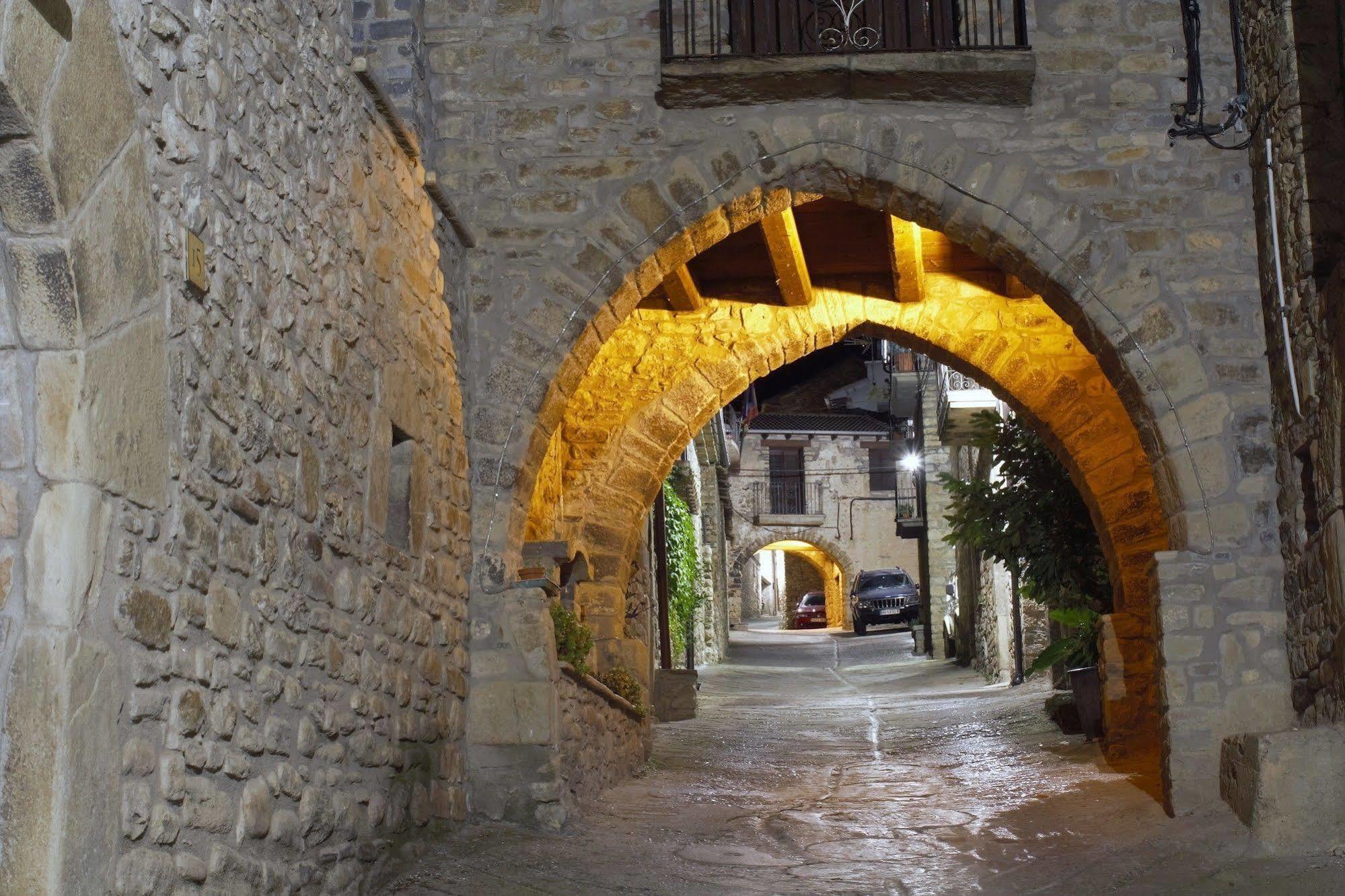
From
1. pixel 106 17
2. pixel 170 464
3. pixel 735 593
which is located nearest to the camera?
pixel 106 17

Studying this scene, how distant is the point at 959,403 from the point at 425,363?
27.7ft

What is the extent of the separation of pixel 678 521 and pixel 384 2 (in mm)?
7915

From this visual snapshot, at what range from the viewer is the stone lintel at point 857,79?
233 inches

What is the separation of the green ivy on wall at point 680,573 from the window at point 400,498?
24.1ft

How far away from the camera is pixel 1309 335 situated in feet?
16.8

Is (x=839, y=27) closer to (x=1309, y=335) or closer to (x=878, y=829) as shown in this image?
(x=1309, y=335)

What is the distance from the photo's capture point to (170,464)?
3.12 meters

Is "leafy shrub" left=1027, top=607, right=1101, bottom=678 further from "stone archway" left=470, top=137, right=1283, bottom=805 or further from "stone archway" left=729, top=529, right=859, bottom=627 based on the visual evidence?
"stone archway" left=729, top=529, right=859, bottom=627

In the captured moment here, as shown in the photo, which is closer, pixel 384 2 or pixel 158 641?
pixel 158 641

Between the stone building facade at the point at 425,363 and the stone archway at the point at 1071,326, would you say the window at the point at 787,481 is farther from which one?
the stone archway at the point at 1071,326

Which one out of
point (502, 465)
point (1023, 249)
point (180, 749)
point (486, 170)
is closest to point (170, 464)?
point (180, 749)

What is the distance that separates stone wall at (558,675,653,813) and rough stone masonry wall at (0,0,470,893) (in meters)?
0.75

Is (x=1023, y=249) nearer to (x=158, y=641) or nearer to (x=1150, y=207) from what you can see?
(x=1150, y=207)

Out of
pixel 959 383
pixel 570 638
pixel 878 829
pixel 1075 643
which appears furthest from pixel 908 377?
pixel 878 829
